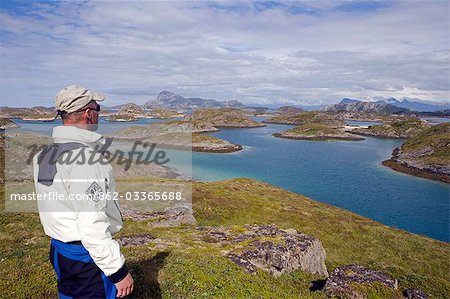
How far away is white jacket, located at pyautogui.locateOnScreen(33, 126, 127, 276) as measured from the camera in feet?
18.7

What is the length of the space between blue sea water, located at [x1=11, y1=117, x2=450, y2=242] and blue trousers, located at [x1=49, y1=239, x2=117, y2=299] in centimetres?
7352

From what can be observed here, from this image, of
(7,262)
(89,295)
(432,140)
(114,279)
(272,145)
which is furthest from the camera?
(272,145)

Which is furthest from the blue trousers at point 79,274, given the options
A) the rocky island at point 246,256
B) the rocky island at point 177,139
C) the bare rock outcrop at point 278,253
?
the rocky island at point 177,139

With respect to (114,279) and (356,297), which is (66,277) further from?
(356,297)

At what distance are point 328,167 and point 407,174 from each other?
28.3 metres

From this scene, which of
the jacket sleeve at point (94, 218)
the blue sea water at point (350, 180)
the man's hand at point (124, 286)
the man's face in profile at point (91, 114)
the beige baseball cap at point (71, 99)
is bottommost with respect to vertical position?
the blue sea water at point (350, 180)

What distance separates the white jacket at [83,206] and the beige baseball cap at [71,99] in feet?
1.31

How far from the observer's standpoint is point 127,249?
16.9 metres

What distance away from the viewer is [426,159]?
431ft

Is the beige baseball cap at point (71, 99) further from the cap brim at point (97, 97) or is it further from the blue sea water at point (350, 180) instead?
the blue sea water at point (350, 180)

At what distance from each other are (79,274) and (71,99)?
3589 mm

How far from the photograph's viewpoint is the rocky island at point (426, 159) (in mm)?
117562

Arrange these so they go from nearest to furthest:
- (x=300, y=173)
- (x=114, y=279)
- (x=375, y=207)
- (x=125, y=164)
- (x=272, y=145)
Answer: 1. (x=114, y=279)
2. (x=375, y=207)
3. (x=125, y=164)
4. (x=300, y=173)
5. (x=272, y=145)

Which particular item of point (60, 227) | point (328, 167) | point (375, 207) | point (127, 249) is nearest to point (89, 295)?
point (60, 227)
